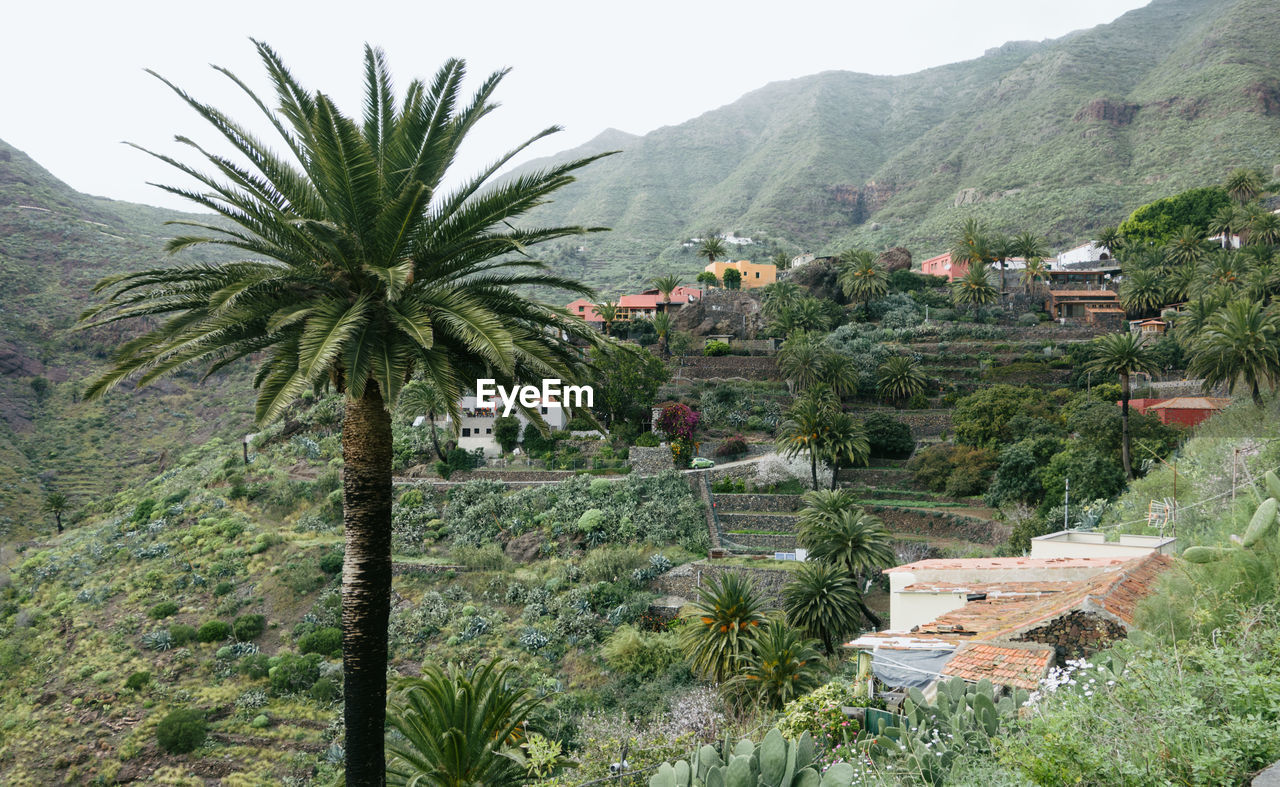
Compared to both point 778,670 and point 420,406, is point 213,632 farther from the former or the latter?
point 778,670

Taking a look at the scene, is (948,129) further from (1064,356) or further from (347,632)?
(347,632)

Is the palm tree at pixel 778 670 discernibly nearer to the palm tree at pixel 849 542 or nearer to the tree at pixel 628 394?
the palm tree at pixel 849 542

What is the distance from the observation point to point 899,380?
49.0m

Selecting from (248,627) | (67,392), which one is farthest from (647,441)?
(67,392)

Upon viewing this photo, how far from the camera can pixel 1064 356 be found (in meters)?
51.9

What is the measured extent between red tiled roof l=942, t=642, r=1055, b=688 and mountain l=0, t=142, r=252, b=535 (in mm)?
53732

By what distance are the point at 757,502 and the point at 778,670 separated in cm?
2020

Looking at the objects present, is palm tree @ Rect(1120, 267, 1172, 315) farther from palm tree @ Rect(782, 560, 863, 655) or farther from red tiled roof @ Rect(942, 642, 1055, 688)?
red tiled roof @ Rect(942, 642, 1055, 688)

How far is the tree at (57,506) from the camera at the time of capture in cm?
4622

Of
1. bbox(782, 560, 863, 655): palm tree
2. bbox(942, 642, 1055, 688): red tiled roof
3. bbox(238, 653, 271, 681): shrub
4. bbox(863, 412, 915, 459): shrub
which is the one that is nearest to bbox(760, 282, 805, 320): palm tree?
bbox(863, 412, 915, 459): shrub

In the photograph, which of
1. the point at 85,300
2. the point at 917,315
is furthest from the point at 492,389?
the point at 85,300

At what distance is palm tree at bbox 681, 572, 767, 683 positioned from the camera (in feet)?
77.0

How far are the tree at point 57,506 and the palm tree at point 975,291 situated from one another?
64.2 m

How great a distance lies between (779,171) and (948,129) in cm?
3010
